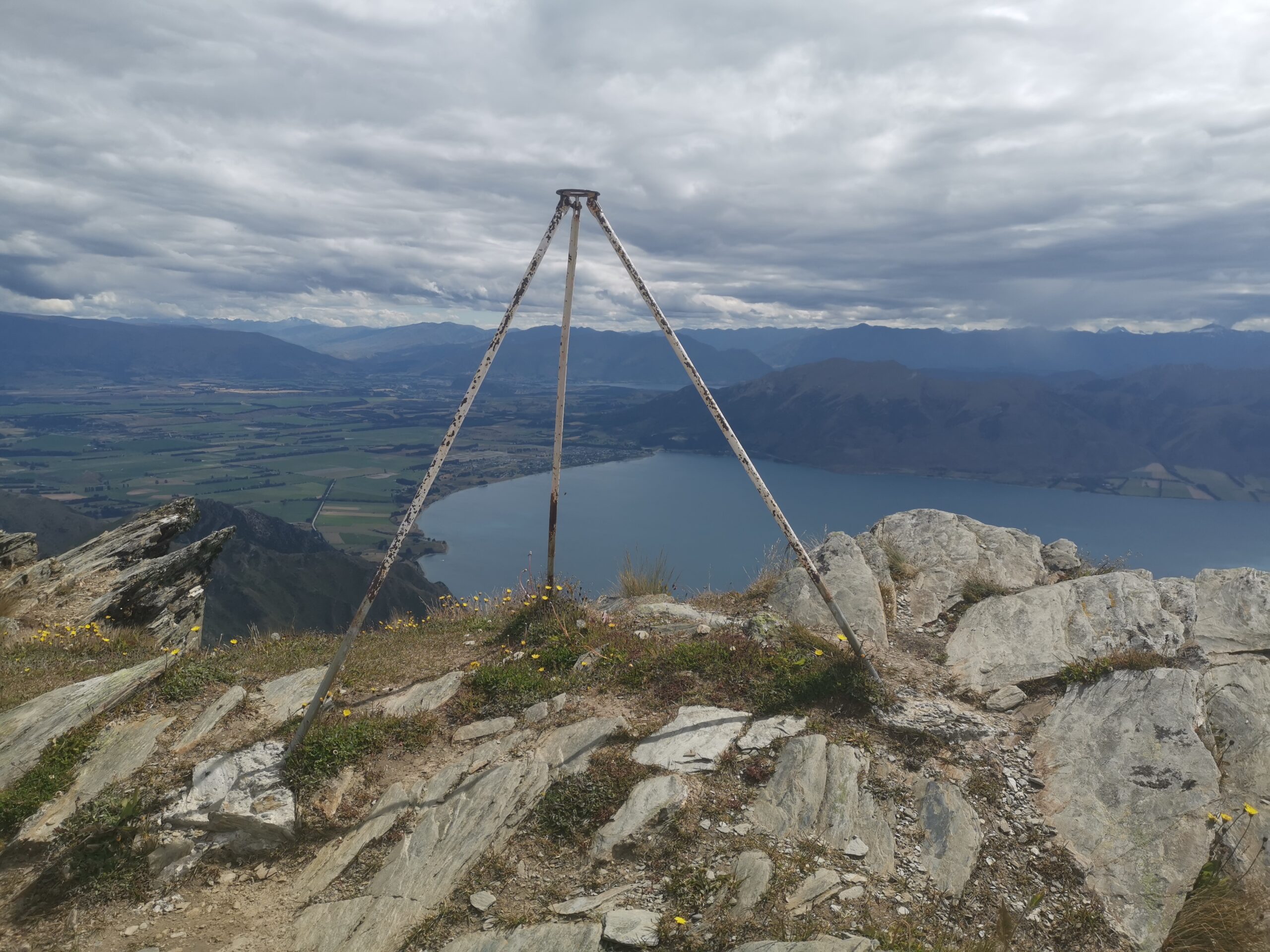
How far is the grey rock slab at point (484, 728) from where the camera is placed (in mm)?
9039

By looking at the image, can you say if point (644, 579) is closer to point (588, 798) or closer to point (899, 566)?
point (899, 566)

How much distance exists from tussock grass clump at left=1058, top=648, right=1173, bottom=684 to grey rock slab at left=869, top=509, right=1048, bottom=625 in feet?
13.5

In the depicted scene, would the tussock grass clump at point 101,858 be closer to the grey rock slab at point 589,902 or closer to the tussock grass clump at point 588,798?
the tussock grass clump at point 588,798

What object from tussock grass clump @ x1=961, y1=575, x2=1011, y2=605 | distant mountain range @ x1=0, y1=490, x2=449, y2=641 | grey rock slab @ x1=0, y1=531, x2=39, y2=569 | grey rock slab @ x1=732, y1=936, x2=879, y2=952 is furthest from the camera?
distant mountain range @ x1=0, y1=490, x2=449, y2=641

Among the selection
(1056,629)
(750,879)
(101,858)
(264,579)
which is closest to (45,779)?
(101,858)

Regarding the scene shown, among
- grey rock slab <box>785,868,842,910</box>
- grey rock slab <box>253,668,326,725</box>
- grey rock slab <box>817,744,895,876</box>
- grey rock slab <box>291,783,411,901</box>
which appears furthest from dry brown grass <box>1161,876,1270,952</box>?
grey rock slab <box>253,668,326,725</box>

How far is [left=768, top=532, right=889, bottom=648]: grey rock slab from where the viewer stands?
12.8 meters

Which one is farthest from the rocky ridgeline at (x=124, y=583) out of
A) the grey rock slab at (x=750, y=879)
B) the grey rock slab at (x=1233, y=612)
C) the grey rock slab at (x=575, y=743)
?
the grey rock slab at (x=1233, y=612)

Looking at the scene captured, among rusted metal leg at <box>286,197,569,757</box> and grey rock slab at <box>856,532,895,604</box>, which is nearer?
rusted metal leg at <box>286,197,569,757</box>

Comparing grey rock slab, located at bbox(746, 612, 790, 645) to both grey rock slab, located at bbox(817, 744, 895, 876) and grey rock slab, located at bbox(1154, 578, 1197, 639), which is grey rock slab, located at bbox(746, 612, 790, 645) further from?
grey rock slab, located at bbox(1154, 578, 1197, 639)

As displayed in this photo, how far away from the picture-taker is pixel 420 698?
32.8 feet

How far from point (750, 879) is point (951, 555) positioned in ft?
40.4

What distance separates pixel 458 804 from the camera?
7.68m

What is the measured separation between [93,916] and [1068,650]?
45.3 feet
